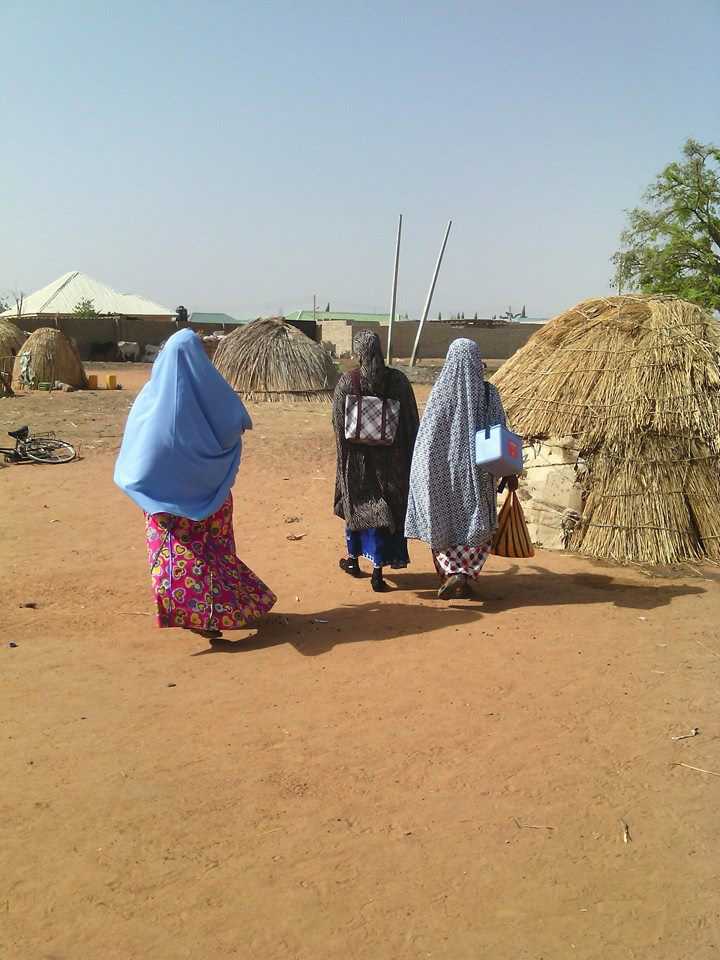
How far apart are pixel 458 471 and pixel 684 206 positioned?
26592 millimetres

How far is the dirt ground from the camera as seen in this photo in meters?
2.51

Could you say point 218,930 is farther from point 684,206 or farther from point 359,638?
point 684,206

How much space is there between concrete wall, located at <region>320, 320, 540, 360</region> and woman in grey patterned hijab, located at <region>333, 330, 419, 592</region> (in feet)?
90.9

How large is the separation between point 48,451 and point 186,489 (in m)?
6.68

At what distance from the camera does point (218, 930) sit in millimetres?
2463

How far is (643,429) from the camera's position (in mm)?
6453

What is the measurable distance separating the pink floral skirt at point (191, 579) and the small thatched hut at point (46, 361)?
593 inches

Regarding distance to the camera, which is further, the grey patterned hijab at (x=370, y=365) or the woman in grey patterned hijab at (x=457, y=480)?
the grey patterned hijab at (x=370, y=365)

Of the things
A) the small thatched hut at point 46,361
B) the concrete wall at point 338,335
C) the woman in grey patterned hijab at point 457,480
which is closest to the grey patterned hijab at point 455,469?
the woman in grey patterned hijab at point 457,480

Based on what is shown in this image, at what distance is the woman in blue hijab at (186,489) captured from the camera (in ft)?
15.3

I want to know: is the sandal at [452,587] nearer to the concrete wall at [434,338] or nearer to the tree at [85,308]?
the concrete wall at [434,338]

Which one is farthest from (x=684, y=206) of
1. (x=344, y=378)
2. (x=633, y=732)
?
(x=633, y=732)

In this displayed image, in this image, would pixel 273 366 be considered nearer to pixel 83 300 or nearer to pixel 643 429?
pixel 643 429

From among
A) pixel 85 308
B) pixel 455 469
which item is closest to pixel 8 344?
pixel 455 469
